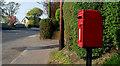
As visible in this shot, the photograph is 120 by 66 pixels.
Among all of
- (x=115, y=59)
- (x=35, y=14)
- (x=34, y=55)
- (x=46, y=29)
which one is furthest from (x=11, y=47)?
(x=35, y=14)

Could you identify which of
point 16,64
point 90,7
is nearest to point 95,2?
point 90,7

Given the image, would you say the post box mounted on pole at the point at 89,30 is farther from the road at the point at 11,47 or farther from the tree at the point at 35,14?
the tree at the point at 35,14

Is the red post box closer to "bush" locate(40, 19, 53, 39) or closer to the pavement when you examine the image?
the pavement

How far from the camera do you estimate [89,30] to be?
10.7ft

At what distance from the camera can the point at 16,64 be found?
6047 mm

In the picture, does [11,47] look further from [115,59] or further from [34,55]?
[115,59]

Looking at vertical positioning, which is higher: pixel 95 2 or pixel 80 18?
pixel 95 2

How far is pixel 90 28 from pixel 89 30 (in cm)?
5

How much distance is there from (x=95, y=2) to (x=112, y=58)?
195cm

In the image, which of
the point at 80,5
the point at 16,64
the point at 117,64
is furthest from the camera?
the point at 16,64

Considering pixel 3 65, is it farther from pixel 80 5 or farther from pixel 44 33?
pixel 44 33

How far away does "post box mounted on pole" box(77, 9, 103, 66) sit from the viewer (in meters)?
3.21

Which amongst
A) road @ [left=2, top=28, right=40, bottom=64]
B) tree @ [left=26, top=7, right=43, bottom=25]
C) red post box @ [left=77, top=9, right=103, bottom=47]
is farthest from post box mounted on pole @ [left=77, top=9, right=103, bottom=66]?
tree @ [left=26, top=7, right=43, bottom=25]

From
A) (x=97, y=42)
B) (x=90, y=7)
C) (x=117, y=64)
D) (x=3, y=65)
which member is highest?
(x=90, y=7)
